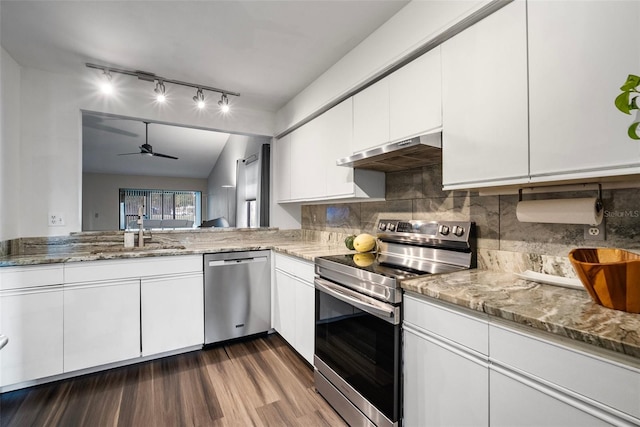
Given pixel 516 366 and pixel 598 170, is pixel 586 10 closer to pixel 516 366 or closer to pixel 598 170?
pixel 598 170

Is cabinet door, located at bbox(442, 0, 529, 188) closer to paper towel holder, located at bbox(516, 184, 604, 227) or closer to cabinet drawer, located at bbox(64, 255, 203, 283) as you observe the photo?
paper towel holder, located at bbox(516, 184, 604, 227)

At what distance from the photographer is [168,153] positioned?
14.8ft

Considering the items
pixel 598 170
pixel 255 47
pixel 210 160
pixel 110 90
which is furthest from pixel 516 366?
pixel 210 160

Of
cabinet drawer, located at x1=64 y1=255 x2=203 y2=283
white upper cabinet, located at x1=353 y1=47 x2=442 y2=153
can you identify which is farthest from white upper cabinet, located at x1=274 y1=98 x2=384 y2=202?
cabinet drawer, located at x1=64 y1=255 x2=203 y2=283

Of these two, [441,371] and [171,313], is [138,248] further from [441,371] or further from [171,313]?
[441,371]

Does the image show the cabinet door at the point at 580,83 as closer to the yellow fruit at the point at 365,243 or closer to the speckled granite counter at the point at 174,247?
the yellow fruit at the point at 365,243

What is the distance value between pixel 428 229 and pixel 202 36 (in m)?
1.98

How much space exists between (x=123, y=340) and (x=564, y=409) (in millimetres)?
2616

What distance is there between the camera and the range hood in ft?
4.80

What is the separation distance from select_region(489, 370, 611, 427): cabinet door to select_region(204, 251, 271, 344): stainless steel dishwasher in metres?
2.06

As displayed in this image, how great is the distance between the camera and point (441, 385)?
1149 mm

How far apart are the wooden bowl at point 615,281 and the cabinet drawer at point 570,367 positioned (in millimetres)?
263

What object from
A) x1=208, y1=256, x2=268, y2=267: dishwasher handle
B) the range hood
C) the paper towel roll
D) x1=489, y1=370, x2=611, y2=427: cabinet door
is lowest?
x1=489, y1=370, x2=611, y2=427: cabinet door

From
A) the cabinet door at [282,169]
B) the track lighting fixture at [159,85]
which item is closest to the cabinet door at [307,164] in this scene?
the cabinet door at [282,169]
